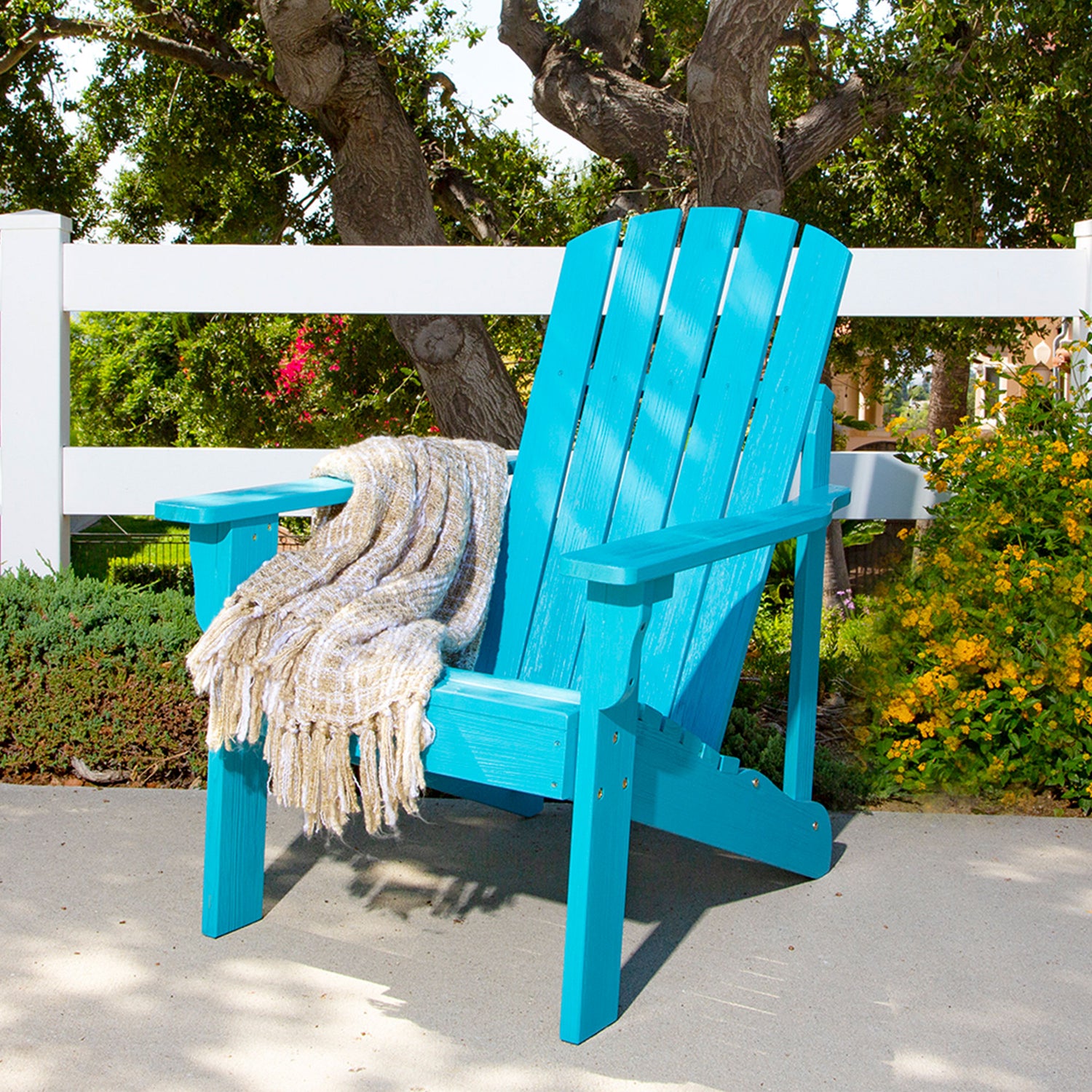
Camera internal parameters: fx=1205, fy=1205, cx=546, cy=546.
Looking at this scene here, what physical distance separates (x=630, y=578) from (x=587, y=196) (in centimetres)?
468

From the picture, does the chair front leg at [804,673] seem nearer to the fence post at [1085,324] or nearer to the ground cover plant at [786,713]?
the ground cover plant at [786,713]

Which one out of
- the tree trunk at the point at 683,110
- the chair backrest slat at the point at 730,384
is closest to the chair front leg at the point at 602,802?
the chair backrest slat at the point at 730,384

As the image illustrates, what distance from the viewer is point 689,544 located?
5.86 ft

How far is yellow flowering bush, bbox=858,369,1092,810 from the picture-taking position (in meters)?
2.68

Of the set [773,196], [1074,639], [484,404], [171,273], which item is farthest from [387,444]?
[773,196]

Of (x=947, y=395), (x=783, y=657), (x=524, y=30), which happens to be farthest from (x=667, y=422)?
(x=947, y=395)

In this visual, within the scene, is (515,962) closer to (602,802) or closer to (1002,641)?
(602,802)

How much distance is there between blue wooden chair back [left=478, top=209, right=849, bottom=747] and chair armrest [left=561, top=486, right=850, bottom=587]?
171mm

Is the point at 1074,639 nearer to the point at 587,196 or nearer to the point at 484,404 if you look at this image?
the point at 484,404

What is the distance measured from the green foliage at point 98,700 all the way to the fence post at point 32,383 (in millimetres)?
473

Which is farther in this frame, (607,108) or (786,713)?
(607,108)

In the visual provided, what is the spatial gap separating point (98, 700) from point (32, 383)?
3.16ft

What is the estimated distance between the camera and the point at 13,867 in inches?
91.2

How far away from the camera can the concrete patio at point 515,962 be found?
1.69m
